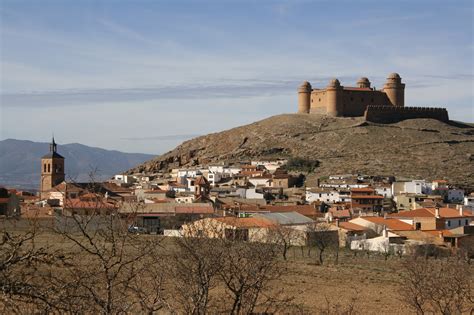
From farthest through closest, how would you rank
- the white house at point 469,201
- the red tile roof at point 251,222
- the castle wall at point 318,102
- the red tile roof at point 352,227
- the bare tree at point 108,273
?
the castle wall at point 318,102 < the white house at point 469,201 < the red tile roof at point 352,227 < the red tile roof at point 251,222 < the bare tree at point 108,273

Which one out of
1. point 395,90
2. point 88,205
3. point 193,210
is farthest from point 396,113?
point 88,205

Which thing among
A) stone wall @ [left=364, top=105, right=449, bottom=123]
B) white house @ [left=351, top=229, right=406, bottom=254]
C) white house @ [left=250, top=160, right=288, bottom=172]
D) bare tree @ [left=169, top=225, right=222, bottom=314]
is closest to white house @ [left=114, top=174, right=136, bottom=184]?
white house @ [left=250, top=160, right=288, bottom=172]

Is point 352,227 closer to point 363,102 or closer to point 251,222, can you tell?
point 251,222

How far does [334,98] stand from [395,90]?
1029cm

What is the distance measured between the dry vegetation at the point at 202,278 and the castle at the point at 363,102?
61.1 m

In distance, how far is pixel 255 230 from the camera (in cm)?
4400

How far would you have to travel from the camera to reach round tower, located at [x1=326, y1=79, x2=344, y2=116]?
103000 mm

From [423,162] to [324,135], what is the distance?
13.9 meters

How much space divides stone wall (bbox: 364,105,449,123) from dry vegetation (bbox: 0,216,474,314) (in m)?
61.5

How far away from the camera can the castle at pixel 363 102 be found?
10431 cm

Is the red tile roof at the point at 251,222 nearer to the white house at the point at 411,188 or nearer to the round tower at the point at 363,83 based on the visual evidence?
the white house at the point at 411,188

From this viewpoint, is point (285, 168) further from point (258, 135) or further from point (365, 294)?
point (365, 294)

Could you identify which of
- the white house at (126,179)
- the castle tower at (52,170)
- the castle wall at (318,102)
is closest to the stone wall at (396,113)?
the castle wall at (318,102)

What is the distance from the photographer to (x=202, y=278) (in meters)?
15.5
